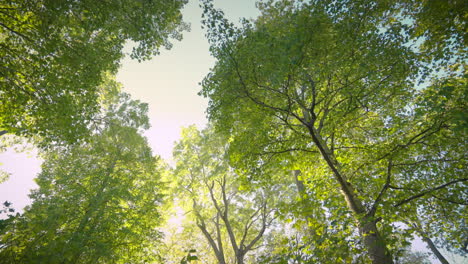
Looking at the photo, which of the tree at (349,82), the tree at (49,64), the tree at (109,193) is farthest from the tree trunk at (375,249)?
the tree at (49,64)

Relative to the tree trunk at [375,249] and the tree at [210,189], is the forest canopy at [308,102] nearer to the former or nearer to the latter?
the tree trunk at [375,249]

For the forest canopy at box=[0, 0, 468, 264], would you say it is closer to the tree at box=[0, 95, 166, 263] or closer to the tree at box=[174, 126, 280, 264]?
the tree at box=[0, 95, 166, 263]

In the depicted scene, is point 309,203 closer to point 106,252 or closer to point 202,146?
point 106,252

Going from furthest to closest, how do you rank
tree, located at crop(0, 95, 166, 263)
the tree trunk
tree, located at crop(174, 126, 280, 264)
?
1. tree, located at crop(174, 126, 280, 264)
2. tree, located at crop(0, 95, 166, 263)
3. the tree trunk

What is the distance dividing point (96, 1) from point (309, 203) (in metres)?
8.46

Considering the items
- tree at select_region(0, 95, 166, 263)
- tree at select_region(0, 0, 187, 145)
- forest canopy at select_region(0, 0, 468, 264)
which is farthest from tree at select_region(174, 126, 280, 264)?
tree at select_region(0, 0, 187, 145)

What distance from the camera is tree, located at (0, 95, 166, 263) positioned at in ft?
27.2

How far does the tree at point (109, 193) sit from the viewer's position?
829cm

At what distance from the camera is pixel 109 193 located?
927cm

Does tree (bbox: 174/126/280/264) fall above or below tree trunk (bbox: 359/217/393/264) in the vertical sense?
above

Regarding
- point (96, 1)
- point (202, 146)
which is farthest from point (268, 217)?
point (96, 1)

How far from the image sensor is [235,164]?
7.12 metres

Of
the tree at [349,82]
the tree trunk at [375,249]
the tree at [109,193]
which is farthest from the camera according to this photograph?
the tree at [109,193]

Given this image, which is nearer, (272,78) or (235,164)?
(272,78)
